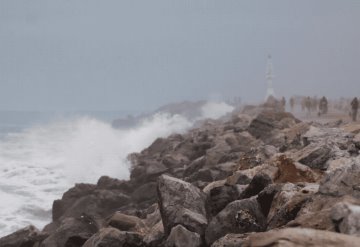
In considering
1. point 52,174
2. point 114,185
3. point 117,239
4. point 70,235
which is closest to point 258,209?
point 117,239

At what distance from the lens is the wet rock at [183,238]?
803 centimetres

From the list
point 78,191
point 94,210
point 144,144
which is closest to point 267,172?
point 94,210

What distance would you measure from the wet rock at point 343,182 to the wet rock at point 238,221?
135cm

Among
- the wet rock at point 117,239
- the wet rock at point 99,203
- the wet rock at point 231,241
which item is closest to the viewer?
the wet rock at point 231,241

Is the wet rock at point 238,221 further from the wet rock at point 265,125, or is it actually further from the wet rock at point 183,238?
the wet rock at point 265,125

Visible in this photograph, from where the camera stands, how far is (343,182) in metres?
7.13

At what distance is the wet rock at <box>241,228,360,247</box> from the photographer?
4.70 meters

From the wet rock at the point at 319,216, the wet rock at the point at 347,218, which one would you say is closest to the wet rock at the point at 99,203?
the wet rock at the point at 319,216

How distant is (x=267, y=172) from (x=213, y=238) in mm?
2593

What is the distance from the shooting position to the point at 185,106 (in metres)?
188

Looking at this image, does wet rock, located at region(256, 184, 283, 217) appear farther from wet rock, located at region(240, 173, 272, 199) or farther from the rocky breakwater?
wet rock, located at region(240, 173, 272, 199)

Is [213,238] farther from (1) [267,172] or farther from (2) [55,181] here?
(2) [55,181]

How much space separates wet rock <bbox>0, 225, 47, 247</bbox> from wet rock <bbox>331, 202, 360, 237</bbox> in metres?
9.35

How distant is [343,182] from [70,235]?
711cm
